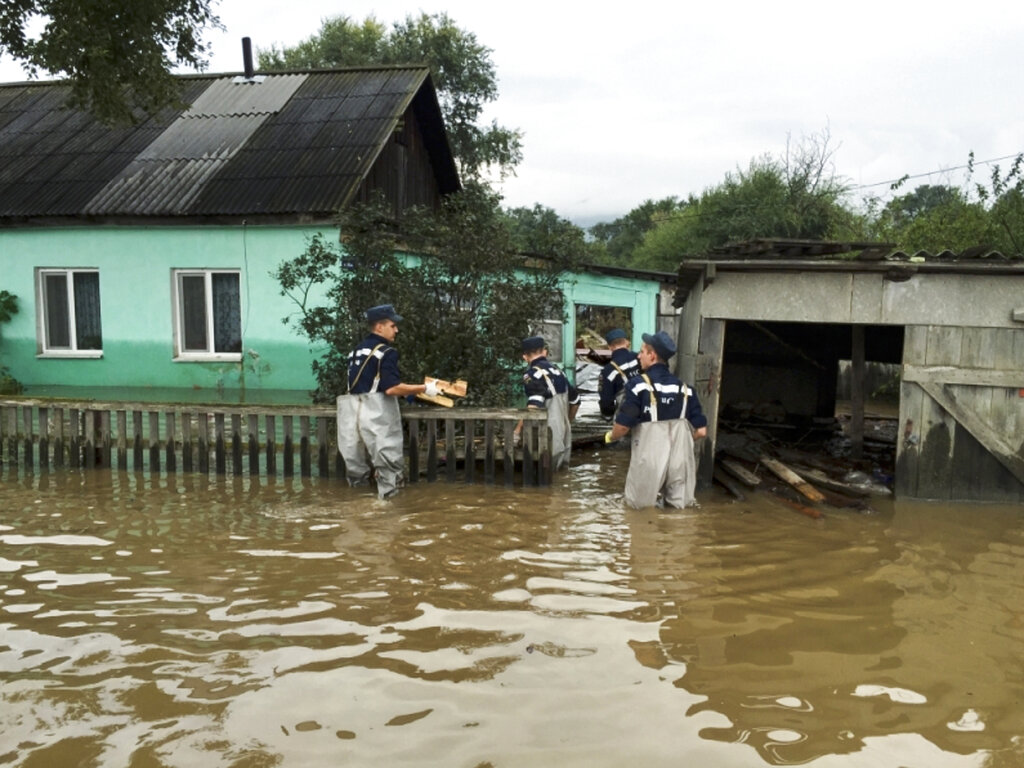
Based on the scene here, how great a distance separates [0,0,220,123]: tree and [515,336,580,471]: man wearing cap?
690cm

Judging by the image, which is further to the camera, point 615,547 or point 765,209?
point 765,209

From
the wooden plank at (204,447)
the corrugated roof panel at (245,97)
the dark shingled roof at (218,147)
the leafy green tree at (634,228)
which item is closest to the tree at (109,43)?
the dark shingled roof at (218,147)

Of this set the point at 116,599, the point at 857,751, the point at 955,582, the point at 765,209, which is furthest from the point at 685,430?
the point at 765,209

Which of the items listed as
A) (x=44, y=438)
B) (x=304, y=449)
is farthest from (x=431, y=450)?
(x=44, y=438)

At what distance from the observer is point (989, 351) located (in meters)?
8.08

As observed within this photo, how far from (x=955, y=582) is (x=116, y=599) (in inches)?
212

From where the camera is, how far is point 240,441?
28.9 feet

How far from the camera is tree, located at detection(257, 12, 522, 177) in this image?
2706 cm

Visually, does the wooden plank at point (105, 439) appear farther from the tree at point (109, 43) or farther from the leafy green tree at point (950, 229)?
the leafy green tree at point (950, 229)

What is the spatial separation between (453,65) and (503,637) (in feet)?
82.8

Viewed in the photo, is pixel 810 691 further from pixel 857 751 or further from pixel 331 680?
pixel 331 680

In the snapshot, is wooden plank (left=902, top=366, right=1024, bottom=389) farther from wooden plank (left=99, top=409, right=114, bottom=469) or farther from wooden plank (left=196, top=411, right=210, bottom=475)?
wooden plank (left=99, top=409, right=114, bottom=469)

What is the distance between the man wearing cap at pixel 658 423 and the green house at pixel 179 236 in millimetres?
6336

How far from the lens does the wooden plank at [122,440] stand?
902 cm
